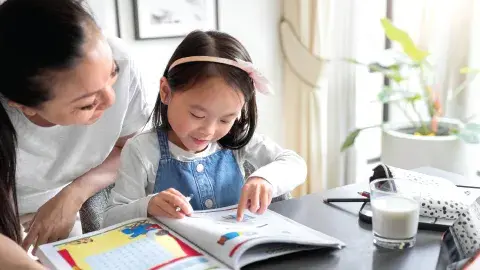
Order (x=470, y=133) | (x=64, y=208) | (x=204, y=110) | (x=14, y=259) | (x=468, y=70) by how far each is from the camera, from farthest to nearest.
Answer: (x=468, y=70) < (x=470, y=133) < (x=64, y=208) < (x=204, y=110) < (x=14, y=259)

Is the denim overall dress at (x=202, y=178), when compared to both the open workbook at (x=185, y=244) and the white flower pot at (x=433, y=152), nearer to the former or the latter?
the open workbook at (x=185, y=244)

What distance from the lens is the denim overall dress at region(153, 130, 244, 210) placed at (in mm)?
1209

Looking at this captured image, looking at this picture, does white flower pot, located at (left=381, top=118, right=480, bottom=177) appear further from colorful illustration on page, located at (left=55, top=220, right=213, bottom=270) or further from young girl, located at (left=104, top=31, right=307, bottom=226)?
colorful illustration on page, located at (left=55, top=220, right=213, bottom=270)

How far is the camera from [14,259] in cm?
83

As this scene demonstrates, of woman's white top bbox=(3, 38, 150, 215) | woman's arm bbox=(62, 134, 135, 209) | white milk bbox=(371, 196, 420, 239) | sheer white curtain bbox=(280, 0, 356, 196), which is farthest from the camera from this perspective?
sheer white curtain bbox=(280, 0, 356, 196)

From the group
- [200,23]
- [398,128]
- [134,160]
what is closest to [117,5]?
[200,23]

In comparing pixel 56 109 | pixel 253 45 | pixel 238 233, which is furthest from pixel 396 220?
pixel 253 45

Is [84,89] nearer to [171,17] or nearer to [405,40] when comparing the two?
[171,17]

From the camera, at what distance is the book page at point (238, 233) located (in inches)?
33.4

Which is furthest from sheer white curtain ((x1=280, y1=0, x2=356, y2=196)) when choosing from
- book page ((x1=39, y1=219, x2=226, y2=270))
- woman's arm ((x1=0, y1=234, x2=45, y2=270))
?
woman's arm ((x1=0, y1=234, x2=45, y2=270))

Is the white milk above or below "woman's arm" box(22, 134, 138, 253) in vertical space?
above

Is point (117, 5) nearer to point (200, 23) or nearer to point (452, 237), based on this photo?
point (200, 23)

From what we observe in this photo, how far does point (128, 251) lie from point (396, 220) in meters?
0.45

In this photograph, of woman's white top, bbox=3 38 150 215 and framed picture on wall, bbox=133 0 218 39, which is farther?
framed picture on wall, bbox=133 0 218 39
